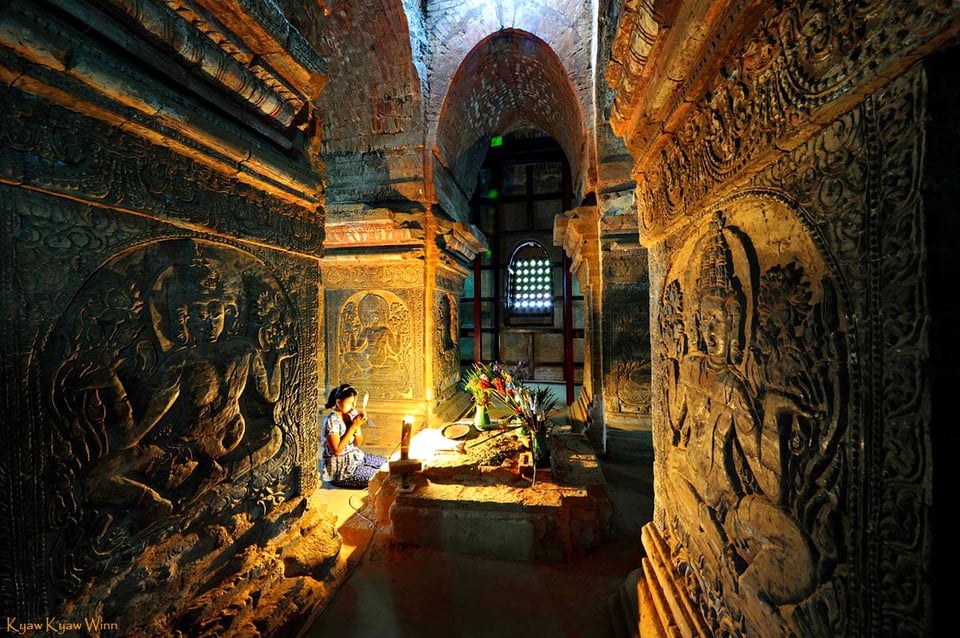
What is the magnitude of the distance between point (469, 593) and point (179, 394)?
206cm

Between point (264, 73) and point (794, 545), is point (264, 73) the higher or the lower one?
the higher one

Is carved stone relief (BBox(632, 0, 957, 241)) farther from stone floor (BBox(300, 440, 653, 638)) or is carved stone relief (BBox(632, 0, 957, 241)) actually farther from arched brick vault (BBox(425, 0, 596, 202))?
arched brick vault (BBox(425, 0, 596, 202))

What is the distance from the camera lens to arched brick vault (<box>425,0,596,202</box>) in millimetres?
4516

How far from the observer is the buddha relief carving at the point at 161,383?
1193mm

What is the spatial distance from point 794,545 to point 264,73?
2.68 meters

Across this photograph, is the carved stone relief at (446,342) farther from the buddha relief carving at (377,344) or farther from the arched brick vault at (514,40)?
the arched brick vault at (514,40)

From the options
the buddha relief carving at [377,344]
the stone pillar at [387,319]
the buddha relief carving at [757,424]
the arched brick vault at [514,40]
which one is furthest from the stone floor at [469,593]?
the arched brick vault at [514,40]

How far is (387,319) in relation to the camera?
16.9 feet

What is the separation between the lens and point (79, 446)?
3.88 feet

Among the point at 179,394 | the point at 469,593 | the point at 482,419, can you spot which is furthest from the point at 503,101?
the point at 469,593

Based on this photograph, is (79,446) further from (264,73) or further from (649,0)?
(649,0)

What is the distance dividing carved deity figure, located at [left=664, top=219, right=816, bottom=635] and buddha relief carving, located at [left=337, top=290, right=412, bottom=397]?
13.4 feet

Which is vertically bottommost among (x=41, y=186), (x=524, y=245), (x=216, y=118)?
(x=41, y=186)

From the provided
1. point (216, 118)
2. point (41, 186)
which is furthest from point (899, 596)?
point (216, 118)
